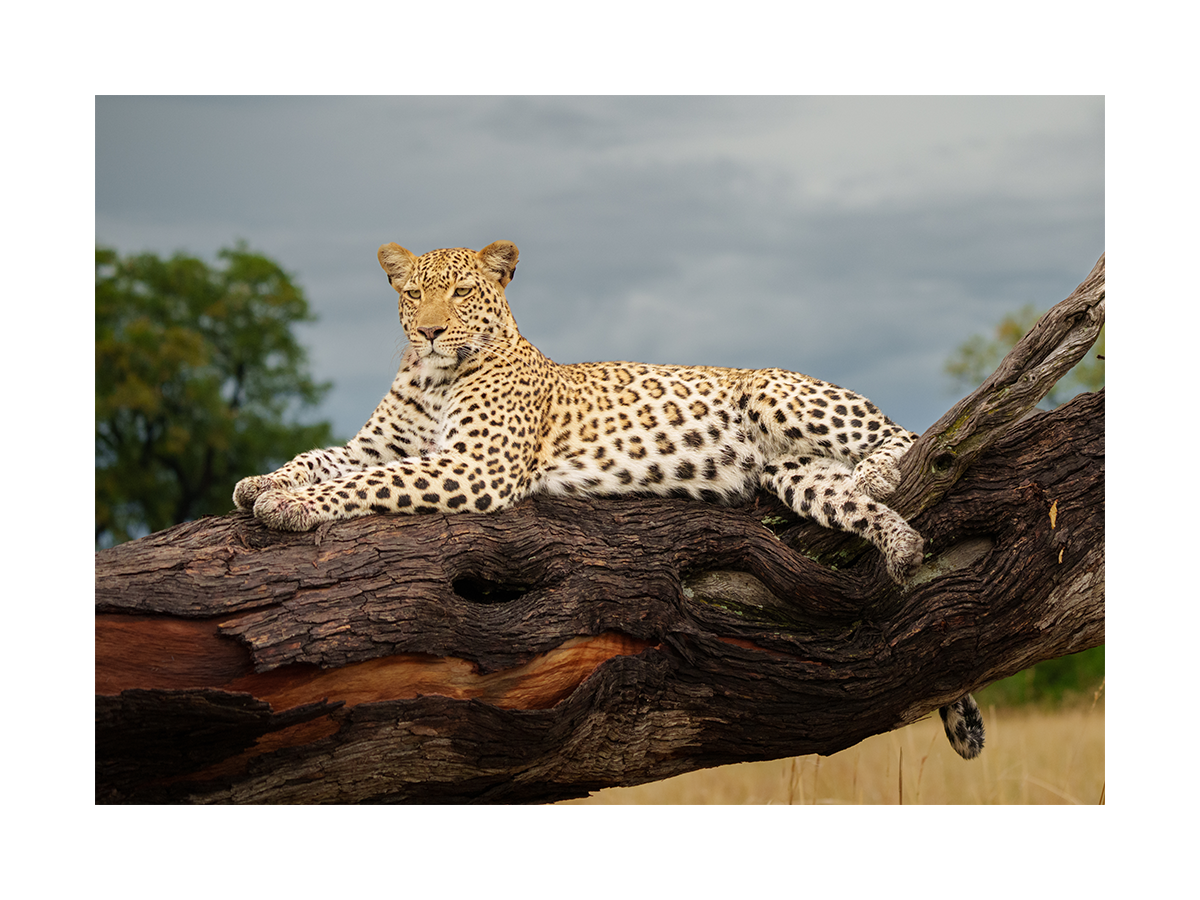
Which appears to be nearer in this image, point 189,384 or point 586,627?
point 586,627

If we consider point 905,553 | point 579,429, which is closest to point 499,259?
point 579,429

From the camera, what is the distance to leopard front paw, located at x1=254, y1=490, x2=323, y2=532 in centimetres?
555

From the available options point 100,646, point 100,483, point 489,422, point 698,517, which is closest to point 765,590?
point 698,517

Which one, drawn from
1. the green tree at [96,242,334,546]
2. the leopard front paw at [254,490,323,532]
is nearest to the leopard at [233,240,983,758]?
the leopard front paw at [254,490,323,532]

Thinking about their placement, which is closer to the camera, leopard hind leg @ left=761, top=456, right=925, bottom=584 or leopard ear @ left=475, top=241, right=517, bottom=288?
leopard hind leg @ left=761, top=456, right=925, bottom=584

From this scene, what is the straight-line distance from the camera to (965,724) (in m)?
6.71

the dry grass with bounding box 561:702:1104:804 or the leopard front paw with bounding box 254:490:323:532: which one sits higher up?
the leopard front paw with bounding box 254:490:323:532

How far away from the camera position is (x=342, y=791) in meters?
5.58

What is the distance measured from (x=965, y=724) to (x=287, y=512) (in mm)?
4365

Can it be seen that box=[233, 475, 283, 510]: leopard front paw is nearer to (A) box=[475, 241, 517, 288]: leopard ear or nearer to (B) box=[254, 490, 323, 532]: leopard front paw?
(B) box=[254, 490, 323, 532]: leopard front paw

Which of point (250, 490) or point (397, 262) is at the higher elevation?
point (397, 262)

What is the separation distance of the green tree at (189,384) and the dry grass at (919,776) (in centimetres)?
721

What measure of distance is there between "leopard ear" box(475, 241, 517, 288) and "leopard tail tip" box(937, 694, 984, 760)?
12.9 feet

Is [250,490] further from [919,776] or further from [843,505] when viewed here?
[919,776]
